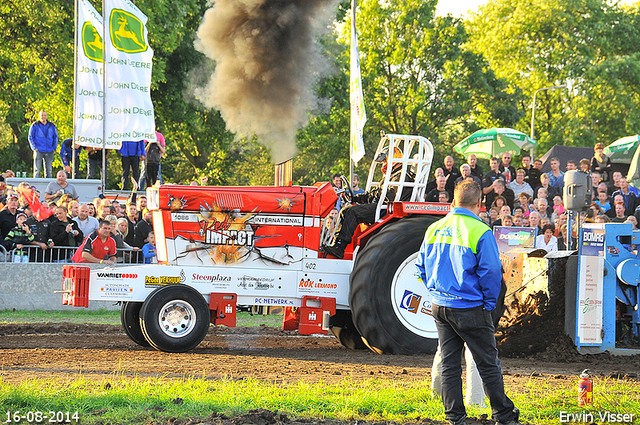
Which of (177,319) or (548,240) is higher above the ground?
(548,240)

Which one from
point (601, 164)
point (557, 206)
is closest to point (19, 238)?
point (557, 206)

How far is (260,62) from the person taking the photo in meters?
11.5

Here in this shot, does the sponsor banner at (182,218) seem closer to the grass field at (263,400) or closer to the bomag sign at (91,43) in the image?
the grass field at (263,400)

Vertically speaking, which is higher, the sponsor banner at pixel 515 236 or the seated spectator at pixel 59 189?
the seated spectator at pixel 59 189

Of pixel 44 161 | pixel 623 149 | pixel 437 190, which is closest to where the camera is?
pixel 437 190

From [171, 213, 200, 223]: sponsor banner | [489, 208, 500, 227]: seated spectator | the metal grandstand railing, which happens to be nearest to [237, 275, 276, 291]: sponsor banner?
[171, 213, 200, 223]: sponsor banner

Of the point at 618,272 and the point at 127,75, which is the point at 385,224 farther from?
the point at 127,75

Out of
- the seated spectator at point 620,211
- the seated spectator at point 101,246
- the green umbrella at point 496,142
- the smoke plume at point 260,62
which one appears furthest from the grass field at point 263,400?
the green umbrella at point 496,142

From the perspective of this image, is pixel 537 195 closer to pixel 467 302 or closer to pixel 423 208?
pixel 423 208

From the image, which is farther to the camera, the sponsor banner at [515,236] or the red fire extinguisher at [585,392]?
the sponsor banner at [515,236]

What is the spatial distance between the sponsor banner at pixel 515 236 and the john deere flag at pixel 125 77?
775 cm

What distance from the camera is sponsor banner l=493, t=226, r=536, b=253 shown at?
483 inches

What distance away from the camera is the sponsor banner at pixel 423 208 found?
349 inches

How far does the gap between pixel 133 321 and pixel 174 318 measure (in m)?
0.77
